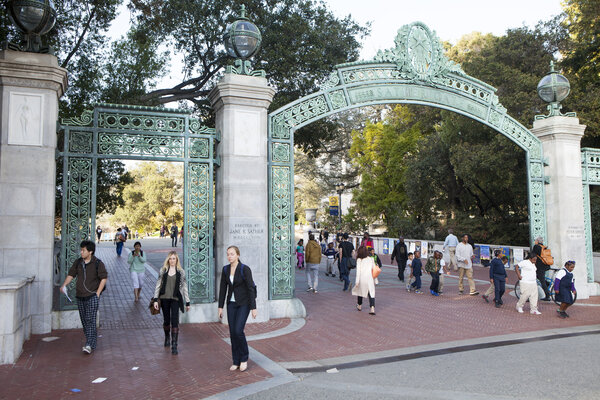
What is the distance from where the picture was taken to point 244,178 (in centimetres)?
953

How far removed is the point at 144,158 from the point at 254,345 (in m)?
4.20

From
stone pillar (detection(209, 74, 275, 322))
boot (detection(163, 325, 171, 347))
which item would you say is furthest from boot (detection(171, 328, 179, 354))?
stone pillar (detection(209, 74, 275, 322))

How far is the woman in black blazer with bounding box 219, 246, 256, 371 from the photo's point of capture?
611 cm

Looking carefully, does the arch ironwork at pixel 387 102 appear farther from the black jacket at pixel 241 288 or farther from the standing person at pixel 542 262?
the black jacket at pixel 241 288

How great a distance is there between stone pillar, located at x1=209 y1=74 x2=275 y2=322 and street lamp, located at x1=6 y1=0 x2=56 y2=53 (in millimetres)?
3198

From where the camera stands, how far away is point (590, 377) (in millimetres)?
5773

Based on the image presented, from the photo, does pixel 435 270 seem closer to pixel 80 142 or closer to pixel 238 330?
pixel 238 330

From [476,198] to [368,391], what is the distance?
24.6 meters

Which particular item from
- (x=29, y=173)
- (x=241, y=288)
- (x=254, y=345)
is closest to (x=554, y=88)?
(x=254, y=345)

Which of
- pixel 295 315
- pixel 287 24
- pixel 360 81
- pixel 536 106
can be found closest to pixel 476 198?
pixel 536 106

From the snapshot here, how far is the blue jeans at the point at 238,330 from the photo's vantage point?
610 cm

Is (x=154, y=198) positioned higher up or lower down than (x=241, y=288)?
higher up

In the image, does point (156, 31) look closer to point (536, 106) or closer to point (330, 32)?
point (330, 32)

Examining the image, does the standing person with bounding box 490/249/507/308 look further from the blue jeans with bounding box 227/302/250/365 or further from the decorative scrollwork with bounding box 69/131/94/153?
the decorative scrollwork with bounding box 69/131/94/153
